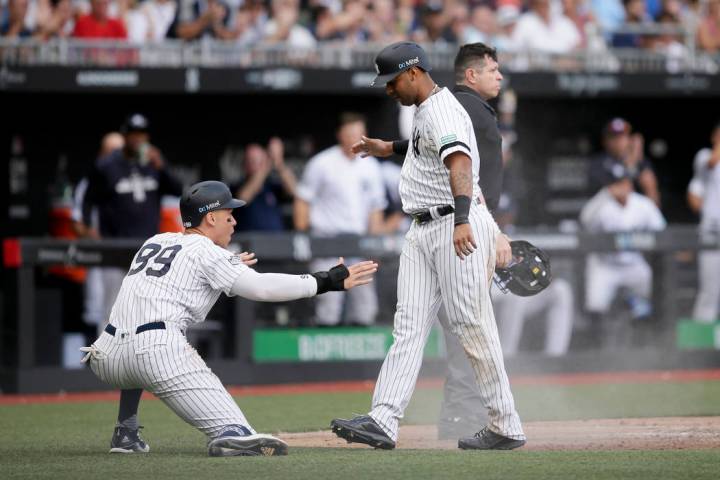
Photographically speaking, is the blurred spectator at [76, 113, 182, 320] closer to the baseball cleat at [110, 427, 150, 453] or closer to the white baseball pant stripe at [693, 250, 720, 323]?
the white baseball pant stripe at [693, 250, 720, 323]

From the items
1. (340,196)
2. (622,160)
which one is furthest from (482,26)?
(340,196)

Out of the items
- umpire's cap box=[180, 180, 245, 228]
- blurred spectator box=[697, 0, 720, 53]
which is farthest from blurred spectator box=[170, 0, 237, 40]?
umpire's cap box=[180, 180, 245, 228]

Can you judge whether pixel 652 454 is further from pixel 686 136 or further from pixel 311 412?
pixel 686 136

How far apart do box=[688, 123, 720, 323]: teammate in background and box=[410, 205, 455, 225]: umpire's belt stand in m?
6.07

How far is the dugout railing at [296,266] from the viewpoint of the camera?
10.2 metres

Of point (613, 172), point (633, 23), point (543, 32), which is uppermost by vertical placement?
point (633, 23)

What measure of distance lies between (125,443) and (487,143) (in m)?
2.24

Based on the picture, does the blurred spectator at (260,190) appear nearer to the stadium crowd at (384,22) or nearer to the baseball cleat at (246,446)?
the stadium crowd at (384,22)

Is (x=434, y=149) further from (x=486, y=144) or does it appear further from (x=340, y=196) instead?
(x=340, y=196)

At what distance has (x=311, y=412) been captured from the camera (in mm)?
8773

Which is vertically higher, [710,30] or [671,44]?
[710,30]

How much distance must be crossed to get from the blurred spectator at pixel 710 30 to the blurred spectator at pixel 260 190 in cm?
473

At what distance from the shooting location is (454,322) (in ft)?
20.1

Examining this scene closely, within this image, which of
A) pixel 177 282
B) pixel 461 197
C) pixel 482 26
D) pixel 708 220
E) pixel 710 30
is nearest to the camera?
pixel 461 197
